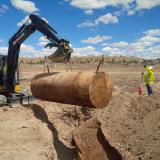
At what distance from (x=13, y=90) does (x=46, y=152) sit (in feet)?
18.8

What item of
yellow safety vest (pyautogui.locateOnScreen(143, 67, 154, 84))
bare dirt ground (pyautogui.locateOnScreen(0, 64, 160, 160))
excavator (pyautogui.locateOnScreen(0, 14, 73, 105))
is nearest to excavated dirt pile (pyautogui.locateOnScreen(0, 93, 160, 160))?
bare dirt ground (pyautogui.locateOnScreen(0, 64, 160, 160))

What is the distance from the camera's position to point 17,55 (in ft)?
44.8

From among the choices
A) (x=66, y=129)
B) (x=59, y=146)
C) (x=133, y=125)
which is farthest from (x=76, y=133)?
(x=133, y=125)

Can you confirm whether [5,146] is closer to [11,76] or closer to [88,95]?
[88,95]

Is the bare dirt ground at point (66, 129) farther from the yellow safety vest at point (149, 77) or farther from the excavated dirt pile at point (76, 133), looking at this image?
the yellow safety vest at point (149, 77)

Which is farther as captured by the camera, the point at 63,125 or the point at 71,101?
the point at 63,125

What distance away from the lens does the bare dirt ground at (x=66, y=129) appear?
29.9 ft

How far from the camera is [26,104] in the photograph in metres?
13.1

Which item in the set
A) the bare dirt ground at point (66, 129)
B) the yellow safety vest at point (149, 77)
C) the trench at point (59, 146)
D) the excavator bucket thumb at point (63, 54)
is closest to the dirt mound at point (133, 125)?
the bare dirt ground at point (66, 129)

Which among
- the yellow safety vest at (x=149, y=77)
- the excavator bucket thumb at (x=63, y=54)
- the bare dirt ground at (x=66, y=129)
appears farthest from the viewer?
the yellow safety vest at (x=149, y=77)

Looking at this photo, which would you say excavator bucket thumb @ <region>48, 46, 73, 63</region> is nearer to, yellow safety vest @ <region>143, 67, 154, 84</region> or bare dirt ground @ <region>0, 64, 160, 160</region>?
bare dirt ground @ <region>0, 64, 160, 160</region>

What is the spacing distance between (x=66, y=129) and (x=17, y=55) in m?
4.07

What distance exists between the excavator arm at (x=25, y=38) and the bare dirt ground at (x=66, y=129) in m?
1.69

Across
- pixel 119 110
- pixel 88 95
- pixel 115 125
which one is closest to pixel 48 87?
pixel 88 95
